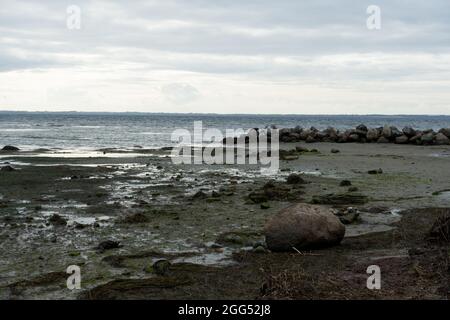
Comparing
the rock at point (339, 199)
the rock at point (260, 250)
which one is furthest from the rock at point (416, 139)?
the rock at point (260, 250)

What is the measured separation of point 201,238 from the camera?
1069 centimetres

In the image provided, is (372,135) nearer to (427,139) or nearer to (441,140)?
(427,139)

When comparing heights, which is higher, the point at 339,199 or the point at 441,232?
the point at 441,232

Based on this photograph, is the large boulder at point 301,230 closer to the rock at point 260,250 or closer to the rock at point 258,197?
the rock at point 260,250

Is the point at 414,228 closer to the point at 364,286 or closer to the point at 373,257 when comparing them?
the point at 373,257

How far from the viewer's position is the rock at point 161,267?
327 inches

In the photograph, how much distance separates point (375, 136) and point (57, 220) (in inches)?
1272

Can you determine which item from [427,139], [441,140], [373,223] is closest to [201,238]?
[373,223]

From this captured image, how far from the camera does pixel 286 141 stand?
4322cm

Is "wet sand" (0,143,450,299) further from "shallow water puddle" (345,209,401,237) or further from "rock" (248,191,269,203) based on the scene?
"rock" (248,191,269,203)

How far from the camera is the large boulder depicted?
945cm

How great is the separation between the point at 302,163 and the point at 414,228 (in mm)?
14733

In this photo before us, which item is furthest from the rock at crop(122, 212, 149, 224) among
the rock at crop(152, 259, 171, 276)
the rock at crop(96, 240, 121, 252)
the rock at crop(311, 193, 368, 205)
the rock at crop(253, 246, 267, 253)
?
the rock at crop(311, 193, 368, 205)

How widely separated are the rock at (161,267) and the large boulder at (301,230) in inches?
76.1
